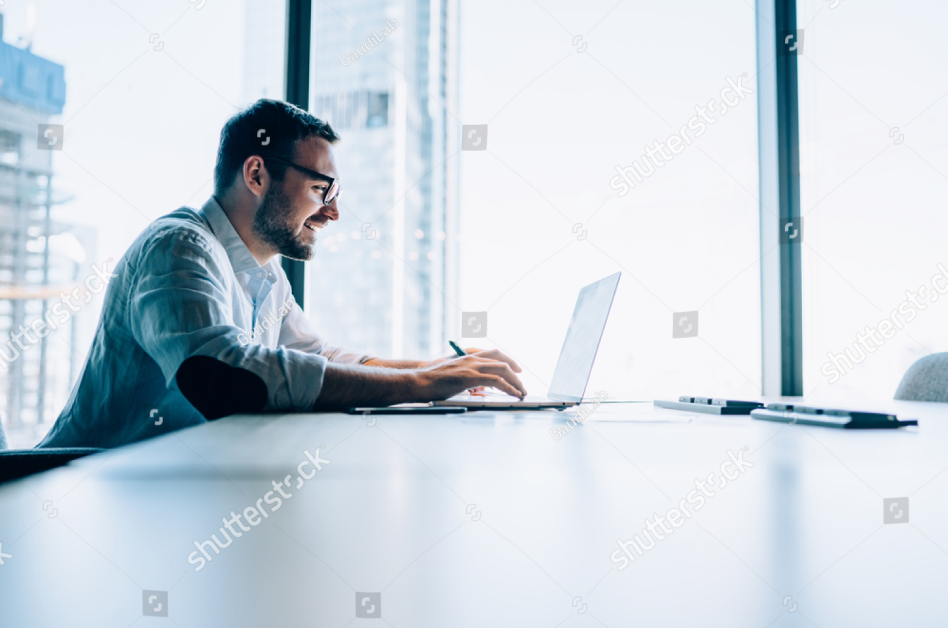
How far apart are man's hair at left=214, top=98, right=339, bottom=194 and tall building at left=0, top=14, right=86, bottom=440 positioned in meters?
0.76

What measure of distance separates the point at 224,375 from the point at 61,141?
1.49 metres

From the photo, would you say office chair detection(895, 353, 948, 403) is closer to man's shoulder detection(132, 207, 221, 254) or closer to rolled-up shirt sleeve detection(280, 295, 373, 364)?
rolled-up shirt sleeve detection(280, 295, 373, 364)

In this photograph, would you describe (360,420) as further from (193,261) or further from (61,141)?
(61,141)

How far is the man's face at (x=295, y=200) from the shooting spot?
1507 millimetres

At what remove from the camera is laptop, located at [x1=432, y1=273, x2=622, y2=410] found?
111cm

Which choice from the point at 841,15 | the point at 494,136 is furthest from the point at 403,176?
the point at 841,15

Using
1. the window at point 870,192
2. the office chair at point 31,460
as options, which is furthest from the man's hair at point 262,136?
the window at point 870,192

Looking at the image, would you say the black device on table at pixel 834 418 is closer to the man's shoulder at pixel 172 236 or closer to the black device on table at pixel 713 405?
the black device on table at pixel 713 405

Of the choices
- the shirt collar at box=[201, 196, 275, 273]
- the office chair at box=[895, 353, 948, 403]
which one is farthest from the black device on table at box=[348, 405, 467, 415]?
the office chair at box=[895, 353, 948, 403]

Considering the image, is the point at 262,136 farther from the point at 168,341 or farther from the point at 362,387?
the point at 362,387

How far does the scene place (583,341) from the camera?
1.21 m

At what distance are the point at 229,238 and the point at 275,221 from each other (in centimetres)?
14

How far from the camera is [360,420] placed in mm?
889

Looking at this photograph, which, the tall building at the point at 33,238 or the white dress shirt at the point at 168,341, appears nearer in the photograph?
the white dress shirt at the point at 168,341
